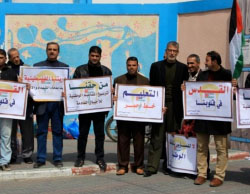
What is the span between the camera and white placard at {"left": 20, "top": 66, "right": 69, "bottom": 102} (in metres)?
8.55

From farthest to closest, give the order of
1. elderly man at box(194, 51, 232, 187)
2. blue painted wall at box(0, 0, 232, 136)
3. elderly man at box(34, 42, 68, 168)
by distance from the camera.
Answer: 1. blue painted wall at box(0, 0, 232, 136)
2. elderly man at box(34, 42, 68, 168)
3. elderly man at box(194, 51, 232, 187)

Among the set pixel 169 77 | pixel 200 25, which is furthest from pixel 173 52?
pixel 200 25

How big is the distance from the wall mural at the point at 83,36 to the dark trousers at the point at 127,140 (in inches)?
173

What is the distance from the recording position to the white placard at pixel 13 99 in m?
8.23

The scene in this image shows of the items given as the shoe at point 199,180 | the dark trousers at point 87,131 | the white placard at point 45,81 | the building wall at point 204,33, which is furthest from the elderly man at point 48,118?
the building wall at point 204,33

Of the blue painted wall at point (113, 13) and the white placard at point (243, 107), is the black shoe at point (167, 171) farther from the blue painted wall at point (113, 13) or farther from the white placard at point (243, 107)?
the blue painted wall at point (113, 13)

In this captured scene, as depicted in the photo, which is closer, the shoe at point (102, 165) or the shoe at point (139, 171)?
the shoe at point (139, 171)

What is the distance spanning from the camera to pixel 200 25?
12.3m

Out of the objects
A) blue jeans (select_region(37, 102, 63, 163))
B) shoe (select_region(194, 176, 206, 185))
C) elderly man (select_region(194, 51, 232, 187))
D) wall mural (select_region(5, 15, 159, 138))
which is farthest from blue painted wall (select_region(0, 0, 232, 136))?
shoe (select_region(194, 176, 206, 185))

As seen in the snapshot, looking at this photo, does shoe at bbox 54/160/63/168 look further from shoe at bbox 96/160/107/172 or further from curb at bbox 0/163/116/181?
shoe at bbox 96/160/107/172

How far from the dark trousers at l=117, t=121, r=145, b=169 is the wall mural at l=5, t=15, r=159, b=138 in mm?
4396

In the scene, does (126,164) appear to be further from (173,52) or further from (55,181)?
(173,52)

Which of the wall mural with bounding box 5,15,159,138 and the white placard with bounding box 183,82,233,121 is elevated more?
the wall mural with bounding box 5,15,159,138

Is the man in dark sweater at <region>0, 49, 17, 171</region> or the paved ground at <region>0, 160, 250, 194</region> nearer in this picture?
the paved ground at <region>0, 160, 250, 194</region>
